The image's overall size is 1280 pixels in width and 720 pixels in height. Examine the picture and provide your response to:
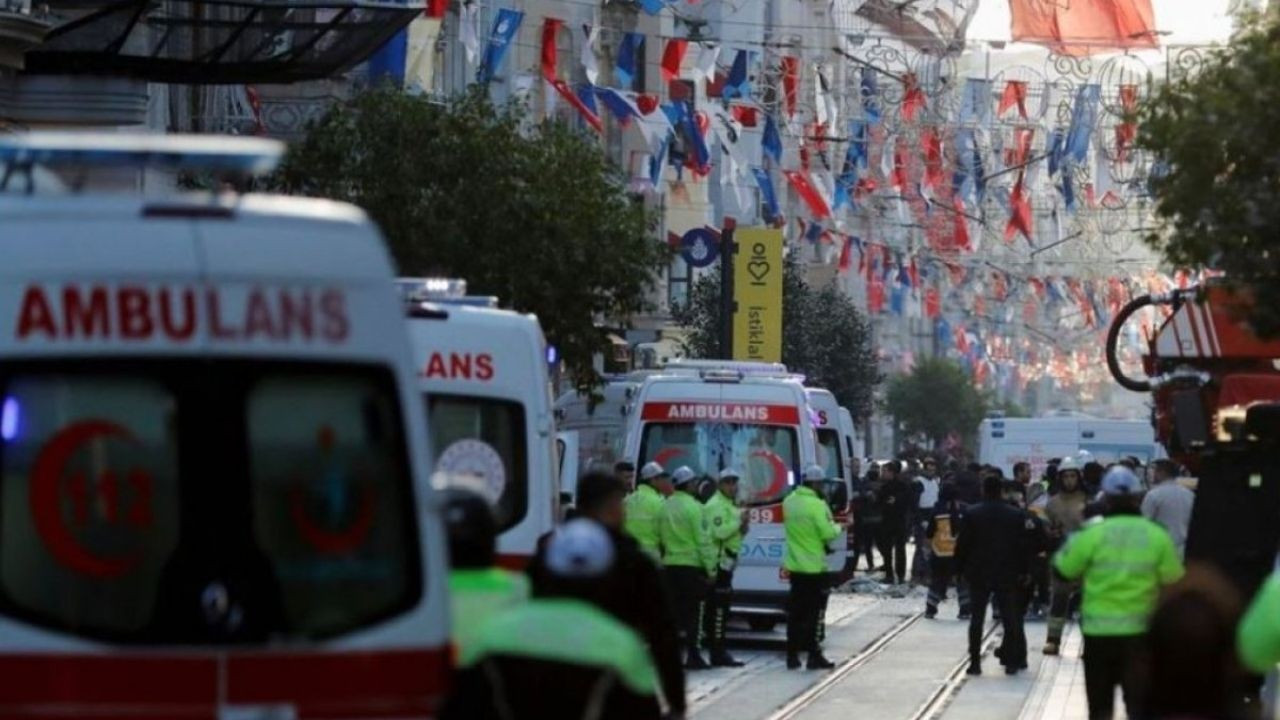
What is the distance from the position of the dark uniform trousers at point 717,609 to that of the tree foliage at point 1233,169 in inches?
283

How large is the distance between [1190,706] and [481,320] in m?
8.97

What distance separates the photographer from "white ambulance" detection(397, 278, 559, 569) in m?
15.7

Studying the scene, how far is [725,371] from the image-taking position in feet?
98.6

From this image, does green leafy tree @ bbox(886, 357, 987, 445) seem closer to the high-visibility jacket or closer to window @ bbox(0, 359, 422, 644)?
the high-visibility jacket

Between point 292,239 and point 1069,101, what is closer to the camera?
point 292,239

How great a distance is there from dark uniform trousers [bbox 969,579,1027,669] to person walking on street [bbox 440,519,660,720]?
16.8 meters

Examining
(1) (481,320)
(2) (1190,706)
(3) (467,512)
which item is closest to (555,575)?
(3) (467,512)

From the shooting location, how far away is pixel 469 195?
112 ft

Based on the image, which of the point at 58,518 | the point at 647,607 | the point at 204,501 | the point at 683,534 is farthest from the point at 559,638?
the point at 683,534

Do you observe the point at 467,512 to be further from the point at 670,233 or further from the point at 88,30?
the point at 670,233

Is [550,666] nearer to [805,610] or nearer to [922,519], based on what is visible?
[805,610]

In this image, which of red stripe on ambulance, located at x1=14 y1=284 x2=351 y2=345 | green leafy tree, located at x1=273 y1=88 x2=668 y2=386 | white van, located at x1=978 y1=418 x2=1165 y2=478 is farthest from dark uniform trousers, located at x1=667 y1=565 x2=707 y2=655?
A: white van, located at x1=978 y1=418 x2=1165 y2=478

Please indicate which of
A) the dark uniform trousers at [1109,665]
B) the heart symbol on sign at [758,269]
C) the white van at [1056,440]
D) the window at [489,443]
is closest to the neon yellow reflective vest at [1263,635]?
the dark uniform trousers at [1109,665]

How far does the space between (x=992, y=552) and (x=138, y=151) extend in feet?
55.1
